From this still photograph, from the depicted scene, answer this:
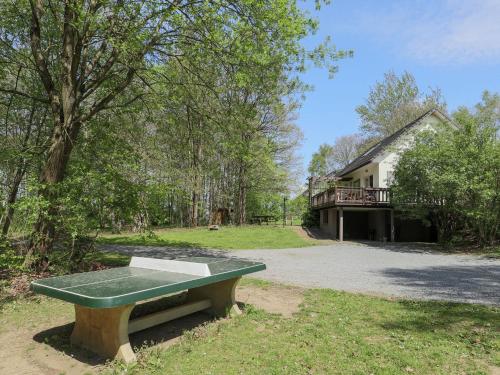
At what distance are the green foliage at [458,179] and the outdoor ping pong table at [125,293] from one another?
13282 millimetres

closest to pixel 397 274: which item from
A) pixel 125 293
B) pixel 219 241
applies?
pixel 125 293

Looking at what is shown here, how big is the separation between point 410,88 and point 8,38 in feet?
124

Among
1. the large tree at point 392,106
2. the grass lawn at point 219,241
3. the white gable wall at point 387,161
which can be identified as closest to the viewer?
the grass lawn at point 219,241

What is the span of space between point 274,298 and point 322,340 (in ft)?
7.30

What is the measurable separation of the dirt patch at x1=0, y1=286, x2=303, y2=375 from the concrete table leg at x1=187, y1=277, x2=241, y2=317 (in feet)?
0.67

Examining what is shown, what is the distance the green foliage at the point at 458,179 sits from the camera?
1587 cm

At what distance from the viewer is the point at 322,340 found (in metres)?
4.71

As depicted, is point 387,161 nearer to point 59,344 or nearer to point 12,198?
point 12,198

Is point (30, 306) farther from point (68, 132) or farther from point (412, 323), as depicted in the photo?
point (412, 323)

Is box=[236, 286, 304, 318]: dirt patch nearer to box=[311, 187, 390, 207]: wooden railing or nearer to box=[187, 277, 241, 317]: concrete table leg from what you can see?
box=[187, 277, 241, 317]: concrete table leg

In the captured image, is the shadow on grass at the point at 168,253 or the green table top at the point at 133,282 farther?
the shadow on grass at the point at 168,253

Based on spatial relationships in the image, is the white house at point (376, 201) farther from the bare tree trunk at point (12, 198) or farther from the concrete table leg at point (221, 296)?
the concrete table leg at point (221, 296)

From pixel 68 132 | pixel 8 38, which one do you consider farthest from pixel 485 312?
pixel 8 38

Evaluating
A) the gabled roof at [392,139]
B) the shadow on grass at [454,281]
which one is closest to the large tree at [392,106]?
the gabled roof at [392,139]
